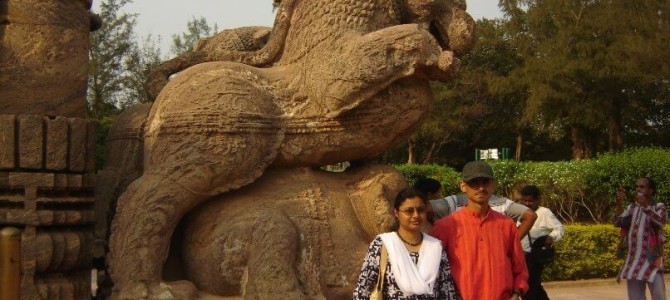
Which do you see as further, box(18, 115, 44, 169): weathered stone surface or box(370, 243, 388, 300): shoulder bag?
box(18, 115, 44, 169): weathered stone surface

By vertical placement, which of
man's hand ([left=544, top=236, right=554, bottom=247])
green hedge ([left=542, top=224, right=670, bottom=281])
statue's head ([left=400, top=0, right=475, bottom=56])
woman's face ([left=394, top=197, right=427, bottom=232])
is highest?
statue's head ([left=400, top=0, right=475, bottom=56])

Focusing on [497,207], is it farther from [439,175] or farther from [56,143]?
[439,175]

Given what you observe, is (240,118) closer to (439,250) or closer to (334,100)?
(334,100)

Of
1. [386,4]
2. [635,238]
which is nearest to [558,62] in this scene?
[635,238]

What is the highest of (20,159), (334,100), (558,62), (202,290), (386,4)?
(558,62)

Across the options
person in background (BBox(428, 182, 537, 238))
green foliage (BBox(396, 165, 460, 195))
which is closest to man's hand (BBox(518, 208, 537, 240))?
person in background (BBox(428, 182, 537, 238))

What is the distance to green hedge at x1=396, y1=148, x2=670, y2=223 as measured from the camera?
16.8m

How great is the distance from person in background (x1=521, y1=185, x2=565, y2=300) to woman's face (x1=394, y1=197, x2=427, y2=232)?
253 cm

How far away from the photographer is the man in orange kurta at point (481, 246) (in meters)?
3.20

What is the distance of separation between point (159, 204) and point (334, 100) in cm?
102

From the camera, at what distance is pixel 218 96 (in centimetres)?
397

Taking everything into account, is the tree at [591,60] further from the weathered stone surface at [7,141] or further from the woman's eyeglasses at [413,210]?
the weathered stone surface at [7,141]

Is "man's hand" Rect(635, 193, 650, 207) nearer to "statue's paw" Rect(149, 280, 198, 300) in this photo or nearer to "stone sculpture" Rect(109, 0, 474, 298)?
"stone sculpture" Rect(109, 0, 474, 298)

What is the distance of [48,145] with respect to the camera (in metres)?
3.67
